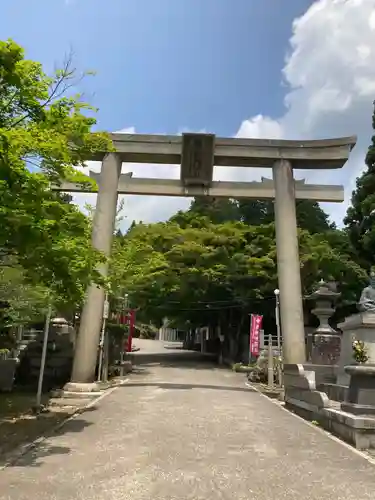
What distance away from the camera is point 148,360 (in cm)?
3519

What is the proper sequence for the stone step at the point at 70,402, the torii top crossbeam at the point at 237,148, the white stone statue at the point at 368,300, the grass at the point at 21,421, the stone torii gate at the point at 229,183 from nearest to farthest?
the grass at the point at 21,421 < the white stone statue at the point at 368,300 < the stone step at the point at 70,402 < the stone torii gate at the point at 229,183 < the torii top crossbeam at the point at 237,148

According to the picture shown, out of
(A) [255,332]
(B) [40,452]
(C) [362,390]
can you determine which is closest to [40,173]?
(B) [40,452]

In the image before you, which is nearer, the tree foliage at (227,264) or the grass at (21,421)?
the grass at (21,421)

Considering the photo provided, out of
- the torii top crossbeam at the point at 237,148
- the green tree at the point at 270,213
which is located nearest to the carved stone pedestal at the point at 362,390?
the torii top crossbeam at the point at 237,148

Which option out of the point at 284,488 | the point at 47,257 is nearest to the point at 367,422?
the point at 284,488

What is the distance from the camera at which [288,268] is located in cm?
1811

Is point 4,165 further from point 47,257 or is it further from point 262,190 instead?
point 262,190

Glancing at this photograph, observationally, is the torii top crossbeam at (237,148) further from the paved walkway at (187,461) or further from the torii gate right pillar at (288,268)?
the paved walkway at (187,461)

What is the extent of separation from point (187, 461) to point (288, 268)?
38.8 feet

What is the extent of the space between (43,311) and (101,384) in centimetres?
707

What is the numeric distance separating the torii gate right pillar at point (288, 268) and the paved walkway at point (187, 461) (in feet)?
15.6

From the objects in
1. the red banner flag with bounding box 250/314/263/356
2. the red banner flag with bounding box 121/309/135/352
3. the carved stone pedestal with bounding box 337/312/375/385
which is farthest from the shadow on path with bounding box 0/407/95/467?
the red banner flag with bounding box 121/309/135/352

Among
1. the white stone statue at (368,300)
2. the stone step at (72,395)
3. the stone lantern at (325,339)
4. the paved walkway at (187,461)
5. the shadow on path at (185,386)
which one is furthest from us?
the shadow on path at (185,386)

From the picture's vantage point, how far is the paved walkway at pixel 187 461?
570cm
